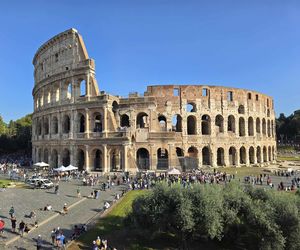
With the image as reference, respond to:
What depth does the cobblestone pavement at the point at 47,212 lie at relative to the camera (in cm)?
1509

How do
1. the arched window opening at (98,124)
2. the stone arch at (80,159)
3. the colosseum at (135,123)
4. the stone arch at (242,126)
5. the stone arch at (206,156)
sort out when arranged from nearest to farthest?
1. the colosseum at (135,123)
2. the stone arch at (80,159)
3. the stone arch at (206,156)
4. the arched window opening at (98,124)
5. the stone arch at (242,126)

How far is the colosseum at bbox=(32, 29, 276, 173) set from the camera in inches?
1415

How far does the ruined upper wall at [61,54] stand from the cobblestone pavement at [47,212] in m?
18.5

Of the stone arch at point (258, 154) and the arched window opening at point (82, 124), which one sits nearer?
the arched window opening at point (82, 124)

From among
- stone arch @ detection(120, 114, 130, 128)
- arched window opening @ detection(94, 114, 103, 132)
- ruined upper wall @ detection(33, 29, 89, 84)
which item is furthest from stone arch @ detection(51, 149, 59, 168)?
ruined upper wall @ detection(33, 29, 89, 84)

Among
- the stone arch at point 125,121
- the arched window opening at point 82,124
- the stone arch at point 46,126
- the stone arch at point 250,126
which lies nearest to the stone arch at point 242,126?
the stone arch at point 250,126

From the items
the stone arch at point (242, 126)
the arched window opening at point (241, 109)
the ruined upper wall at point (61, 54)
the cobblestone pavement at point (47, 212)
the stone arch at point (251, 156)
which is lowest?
the cobblestone pavement at point (47, 212)

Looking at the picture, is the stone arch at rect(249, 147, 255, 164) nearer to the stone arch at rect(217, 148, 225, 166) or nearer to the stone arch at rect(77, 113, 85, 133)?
the stone arch at rect(217, 148, 225, 166)

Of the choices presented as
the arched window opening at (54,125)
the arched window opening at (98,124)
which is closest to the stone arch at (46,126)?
the arched window opening at (54,125)

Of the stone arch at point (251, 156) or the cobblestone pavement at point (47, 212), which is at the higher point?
the stone arch at point (251, 156)

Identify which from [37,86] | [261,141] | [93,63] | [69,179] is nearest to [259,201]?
[69,179]

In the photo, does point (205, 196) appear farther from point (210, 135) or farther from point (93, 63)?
point (93, 63)

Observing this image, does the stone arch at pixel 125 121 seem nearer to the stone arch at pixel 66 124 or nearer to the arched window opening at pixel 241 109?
the stone arch at pixel 66 124

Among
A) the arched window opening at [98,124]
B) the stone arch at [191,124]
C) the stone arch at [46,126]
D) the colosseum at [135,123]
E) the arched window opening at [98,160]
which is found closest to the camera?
the colosseum at [135,123]
